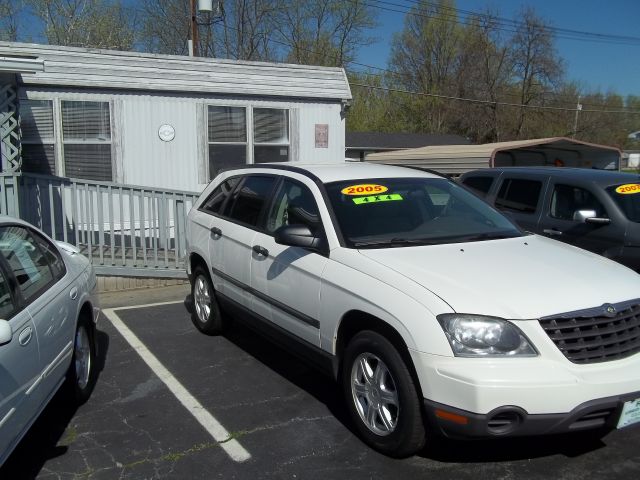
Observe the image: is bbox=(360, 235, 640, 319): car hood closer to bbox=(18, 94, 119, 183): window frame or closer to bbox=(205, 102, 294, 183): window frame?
bbox=(18, 94, 119, 183): window frame

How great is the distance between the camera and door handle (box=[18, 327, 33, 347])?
3076mm

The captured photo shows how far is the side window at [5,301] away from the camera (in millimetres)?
3074

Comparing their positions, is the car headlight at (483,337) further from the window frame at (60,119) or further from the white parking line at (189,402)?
the window frame at (60,119)

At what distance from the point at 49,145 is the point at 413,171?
658 centimetres

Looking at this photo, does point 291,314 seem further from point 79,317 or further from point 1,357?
point 1,357

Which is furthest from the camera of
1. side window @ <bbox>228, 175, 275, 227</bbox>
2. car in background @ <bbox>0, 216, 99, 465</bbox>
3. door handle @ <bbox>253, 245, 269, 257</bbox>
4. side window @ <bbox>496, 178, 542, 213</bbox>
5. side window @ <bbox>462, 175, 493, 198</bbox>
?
side window @ <bbox>462, 175, 493, 198</bbox>

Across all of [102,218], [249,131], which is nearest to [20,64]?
[102,218]

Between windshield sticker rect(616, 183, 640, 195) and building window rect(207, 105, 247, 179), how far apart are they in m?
6.35

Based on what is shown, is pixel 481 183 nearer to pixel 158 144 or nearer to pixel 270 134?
pixel 270 134

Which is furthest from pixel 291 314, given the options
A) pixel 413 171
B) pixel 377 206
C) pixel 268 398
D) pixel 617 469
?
pixel 617 469

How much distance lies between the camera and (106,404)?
14.3 ft

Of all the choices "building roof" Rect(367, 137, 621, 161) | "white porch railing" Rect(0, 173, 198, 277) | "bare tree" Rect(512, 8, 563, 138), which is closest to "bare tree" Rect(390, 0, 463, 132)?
"bare tree" Rect(512, 8, 563, 138)

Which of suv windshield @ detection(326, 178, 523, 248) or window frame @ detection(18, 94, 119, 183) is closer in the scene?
suv windshield @ detection(326, 178, 523, 248)

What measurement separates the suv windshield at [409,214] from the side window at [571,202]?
6.61 feet
